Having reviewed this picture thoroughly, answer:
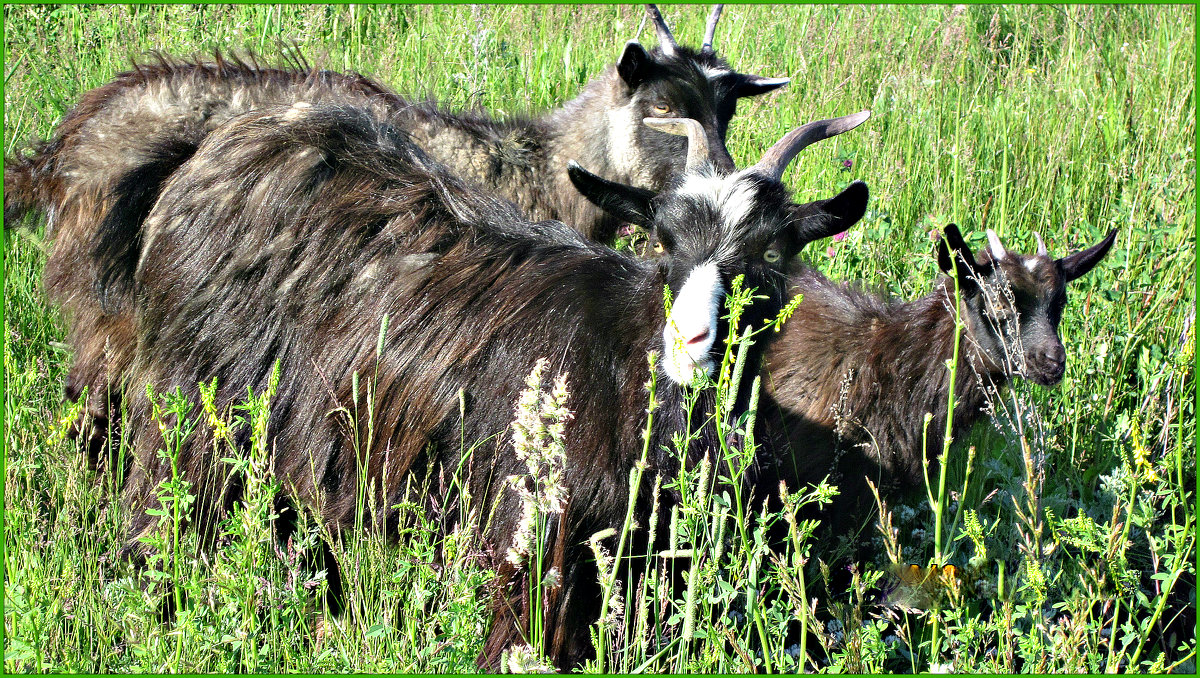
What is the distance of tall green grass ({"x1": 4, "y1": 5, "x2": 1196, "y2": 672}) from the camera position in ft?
8.28

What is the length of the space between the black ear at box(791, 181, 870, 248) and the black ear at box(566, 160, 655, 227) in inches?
22.7

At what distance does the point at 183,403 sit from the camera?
232 cm

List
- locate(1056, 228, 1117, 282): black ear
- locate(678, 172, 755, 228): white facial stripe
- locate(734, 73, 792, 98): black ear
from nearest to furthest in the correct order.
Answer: locate(678, 172, 755, 228): white facial stripe → locate(1056, 228, 1117, 282): black ear → locate(734, 73, 792, 98): black ear

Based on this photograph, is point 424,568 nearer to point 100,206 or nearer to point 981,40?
point 100,206

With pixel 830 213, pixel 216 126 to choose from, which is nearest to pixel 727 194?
pixel 830 213

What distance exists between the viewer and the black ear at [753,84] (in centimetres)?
630

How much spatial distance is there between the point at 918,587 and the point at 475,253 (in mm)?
1885

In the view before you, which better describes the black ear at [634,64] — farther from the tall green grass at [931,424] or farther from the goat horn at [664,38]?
the tall green grass at [931,424]

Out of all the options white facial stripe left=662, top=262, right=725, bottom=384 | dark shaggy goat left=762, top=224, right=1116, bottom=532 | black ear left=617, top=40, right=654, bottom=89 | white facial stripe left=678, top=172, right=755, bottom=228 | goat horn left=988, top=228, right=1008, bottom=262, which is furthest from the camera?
black ear left=617, top=40, right=654, bottom=89

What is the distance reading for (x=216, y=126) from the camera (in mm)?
4324

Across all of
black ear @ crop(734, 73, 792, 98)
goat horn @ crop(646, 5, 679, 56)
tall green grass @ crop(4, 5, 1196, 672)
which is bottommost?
tall green grass @ crop(4, 5, 1196, 672)

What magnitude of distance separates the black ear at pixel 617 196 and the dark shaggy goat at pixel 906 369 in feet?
2.89

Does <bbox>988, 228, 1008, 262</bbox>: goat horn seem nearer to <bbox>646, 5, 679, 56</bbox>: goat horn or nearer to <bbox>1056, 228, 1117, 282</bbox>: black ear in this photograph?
<bbox>1056, 228, 1117, 282</bbox>: black ear

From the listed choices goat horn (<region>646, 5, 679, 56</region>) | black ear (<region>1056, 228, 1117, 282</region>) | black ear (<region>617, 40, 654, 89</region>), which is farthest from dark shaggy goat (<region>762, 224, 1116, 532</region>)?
goat horn (<region>646, 5, 679, 56</region>)
